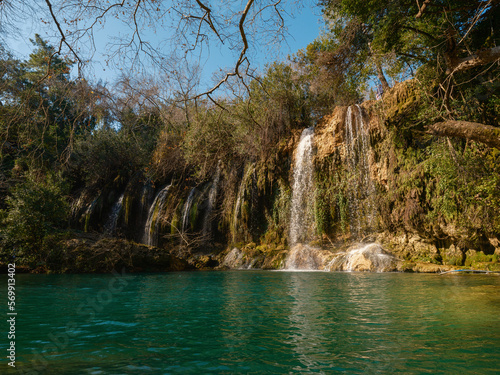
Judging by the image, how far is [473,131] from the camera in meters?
5.21

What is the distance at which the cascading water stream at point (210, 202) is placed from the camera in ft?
59.4

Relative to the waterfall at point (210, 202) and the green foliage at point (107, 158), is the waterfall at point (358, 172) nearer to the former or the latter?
the waterfall at point (210, 202)

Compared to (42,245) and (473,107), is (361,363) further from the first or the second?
(42,245)

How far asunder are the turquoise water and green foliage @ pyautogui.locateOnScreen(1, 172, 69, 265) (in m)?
7.64

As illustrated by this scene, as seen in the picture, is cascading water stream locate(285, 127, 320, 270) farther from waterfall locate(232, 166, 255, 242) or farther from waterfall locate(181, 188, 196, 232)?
waterfall locate(181, 188, 196, 232)

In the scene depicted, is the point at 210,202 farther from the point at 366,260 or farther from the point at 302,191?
the point at 366,260

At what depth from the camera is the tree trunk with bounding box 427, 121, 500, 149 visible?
194 inches

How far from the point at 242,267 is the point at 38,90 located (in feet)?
38.7

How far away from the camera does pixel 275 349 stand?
9.32ft

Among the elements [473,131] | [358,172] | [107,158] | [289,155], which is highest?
[107,158]

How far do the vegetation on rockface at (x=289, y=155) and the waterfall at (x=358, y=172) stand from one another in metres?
0.09

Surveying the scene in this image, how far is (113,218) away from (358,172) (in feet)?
46.6

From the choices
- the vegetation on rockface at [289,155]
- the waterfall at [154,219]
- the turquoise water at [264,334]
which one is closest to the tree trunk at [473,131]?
the vegetation on rockface at [289,155]

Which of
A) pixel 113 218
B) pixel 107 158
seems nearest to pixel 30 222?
pixel 113 218
